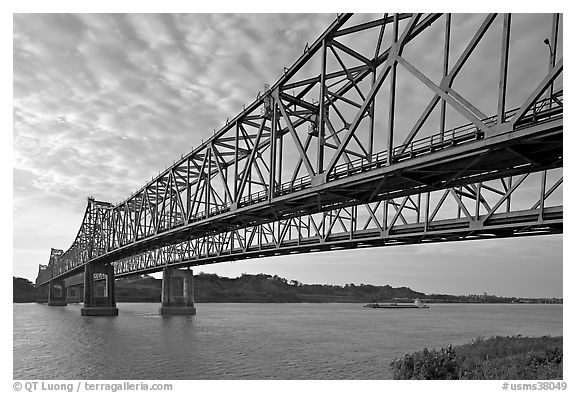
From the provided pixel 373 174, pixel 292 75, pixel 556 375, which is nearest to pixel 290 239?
pixel 292 75

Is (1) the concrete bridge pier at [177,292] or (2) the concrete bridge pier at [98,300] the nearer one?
(2) the concrete bridge pier at [98,300]

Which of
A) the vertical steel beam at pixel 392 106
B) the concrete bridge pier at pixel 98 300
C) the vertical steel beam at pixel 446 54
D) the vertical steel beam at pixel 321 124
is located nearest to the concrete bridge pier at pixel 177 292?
the concrete bridge pier at pixel 98 300

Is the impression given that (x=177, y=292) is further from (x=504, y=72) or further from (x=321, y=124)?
(x=504, y=72)

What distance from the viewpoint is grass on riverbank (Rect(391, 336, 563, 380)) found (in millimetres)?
22766

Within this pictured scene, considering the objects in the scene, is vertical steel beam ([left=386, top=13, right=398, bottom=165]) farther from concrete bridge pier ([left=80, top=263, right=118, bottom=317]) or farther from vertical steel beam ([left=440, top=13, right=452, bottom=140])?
concrete bridge pier ([left=80, top=263, right=118, bottom=317])

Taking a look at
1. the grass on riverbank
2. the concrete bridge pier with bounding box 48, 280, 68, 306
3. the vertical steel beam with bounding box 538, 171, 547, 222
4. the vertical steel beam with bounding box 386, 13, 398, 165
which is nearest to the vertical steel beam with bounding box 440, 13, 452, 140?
the vertical steel beam with bounding box 386, 13, 398, 165

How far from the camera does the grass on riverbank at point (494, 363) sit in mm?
22766

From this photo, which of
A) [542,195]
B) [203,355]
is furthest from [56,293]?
[542,195]

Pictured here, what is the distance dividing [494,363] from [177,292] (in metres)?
87.1

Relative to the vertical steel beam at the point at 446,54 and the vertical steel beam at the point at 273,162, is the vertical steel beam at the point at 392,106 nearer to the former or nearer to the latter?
the vertical steel beam at the point at 446,54

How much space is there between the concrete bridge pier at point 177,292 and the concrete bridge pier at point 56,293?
322ft

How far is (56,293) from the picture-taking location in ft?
620

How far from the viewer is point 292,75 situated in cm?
3634
